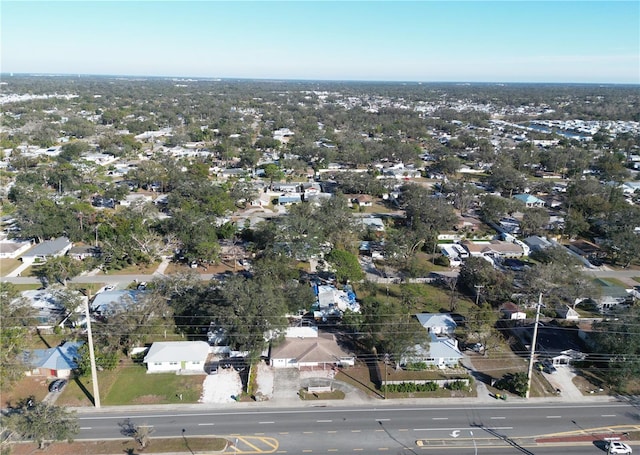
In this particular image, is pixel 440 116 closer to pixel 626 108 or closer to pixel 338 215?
pixel 626 108

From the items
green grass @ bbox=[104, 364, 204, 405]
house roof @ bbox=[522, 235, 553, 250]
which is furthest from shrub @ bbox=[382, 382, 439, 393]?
house roof @ bbox=[522, 235, 553, 250]

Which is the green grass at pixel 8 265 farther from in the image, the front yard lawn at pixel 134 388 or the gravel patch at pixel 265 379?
the gravel patch at pixel 265 379

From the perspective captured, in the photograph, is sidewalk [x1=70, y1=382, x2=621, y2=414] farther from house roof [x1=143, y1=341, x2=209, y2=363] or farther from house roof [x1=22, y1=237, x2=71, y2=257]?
house roof [x1=22, y1=237, x2=71, y2=257]

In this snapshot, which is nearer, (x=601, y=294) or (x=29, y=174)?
(x=601, y=294)

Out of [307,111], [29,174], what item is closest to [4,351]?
[29,174]

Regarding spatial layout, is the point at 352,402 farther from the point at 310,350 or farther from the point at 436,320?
the point at 436,320

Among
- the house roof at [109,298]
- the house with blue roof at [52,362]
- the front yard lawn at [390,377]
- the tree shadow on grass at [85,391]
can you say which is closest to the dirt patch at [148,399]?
the tree shadow on grass at [85,391]
